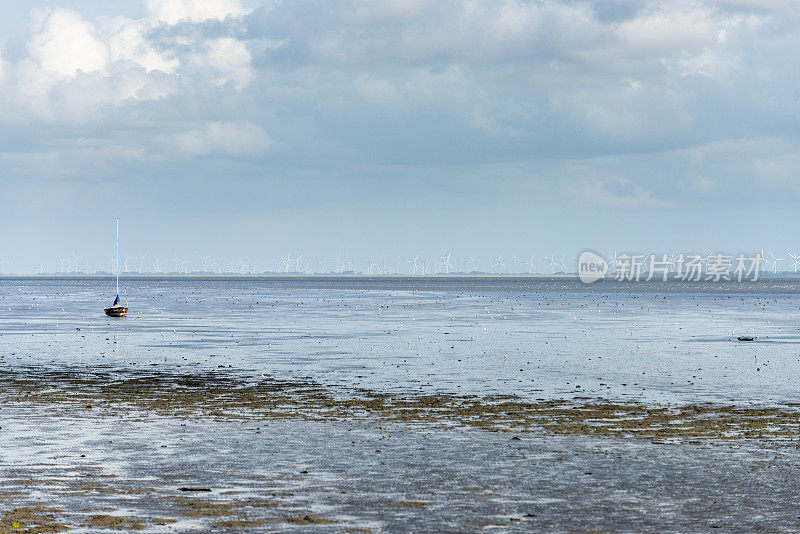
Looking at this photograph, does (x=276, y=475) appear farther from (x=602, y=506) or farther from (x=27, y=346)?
(x=27, y=346)

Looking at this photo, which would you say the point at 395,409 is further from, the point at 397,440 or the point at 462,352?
the point at 462,352

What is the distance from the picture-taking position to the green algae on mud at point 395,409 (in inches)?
1107

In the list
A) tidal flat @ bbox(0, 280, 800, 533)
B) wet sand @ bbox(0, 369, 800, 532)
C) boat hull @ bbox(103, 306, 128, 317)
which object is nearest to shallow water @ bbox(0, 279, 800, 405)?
tidal flat @ bbox(0, 280, 800, 533)

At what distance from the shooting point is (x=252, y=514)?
1744 cm

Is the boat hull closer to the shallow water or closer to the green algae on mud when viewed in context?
the shallow water

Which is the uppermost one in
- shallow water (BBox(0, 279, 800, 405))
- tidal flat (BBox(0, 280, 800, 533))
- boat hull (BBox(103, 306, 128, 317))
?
boat hull (BBox(103, 306, 128, 317))

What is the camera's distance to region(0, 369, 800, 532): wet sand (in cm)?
1731

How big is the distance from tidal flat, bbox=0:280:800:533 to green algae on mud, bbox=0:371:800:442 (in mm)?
125

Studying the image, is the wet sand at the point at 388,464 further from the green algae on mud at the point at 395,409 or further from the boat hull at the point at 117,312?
the boat hull at the point at 117,312

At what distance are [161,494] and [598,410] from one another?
17316 mm

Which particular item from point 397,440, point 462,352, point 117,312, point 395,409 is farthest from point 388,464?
point 117,312

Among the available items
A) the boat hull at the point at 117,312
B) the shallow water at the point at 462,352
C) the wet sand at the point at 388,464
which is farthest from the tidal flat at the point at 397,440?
the boat hull at the point at 117,312

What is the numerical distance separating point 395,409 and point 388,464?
971cm

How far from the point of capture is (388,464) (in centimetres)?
2252
